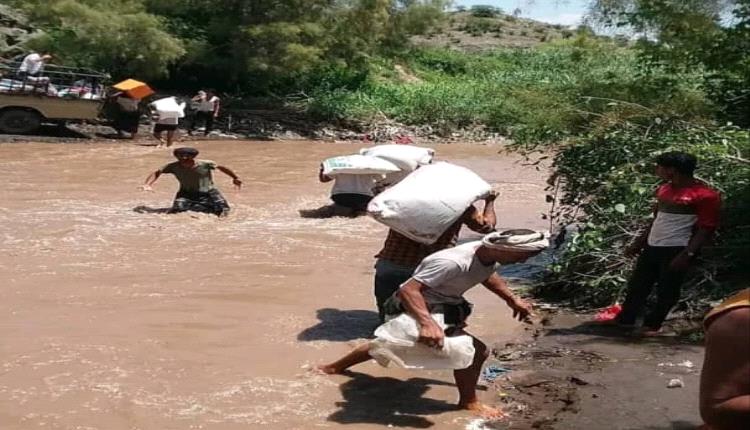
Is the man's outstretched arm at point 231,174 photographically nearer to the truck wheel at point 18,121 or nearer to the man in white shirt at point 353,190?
the man in white shirt at point 353,190

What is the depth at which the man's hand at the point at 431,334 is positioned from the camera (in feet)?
16.6

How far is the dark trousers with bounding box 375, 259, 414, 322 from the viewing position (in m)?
6.37

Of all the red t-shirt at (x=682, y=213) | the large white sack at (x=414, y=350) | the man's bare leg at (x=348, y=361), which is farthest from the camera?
the red t-shirt at (x=682, y=213)

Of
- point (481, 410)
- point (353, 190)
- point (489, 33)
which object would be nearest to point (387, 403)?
point (481, 410)

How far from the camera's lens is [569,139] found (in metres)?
9.18

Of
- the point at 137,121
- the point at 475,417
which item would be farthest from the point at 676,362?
the point at 137,121

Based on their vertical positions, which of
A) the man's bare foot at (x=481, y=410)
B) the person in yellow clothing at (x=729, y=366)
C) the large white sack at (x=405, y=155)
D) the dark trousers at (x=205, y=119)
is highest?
the person in yellow clothing at (x=729, y=366)

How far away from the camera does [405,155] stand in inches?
404

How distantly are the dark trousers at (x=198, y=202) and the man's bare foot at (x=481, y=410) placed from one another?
23.0ft

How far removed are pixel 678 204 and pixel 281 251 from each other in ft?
15.5

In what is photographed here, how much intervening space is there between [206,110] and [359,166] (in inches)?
591

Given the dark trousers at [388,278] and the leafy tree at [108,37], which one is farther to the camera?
the leafy tree at [108,37]

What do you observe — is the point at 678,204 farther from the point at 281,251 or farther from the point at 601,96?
the point at 281,251

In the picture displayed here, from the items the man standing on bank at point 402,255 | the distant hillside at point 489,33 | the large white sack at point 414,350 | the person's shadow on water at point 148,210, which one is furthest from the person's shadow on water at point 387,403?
the distant hillside at point 489,33
